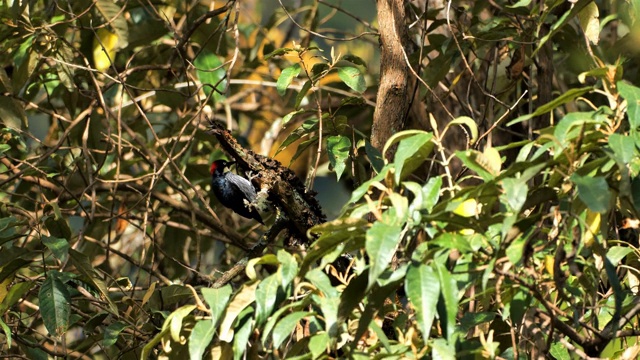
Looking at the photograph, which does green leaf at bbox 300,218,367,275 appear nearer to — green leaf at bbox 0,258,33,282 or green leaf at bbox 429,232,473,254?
green leaf at bbox 429,232,473,254

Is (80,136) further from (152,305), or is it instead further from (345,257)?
(345,257)

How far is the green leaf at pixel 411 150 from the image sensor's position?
4.61 feet

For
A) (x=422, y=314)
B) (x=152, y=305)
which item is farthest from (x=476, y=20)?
(x=422, y=314)

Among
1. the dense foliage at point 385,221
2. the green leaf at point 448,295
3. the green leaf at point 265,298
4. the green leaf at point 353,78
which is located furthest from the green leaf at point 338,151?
the green leaf at point 448,295

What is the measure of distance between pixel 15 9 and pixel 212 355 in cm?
146

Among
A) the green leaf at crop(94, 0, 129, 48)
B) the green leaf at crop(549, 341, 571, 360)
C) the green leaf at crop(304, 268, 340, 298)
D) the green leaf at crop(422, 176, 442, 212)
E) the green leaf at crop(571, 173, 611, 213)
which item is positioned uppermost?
the green leaf at crop(94, 0, 129, 48)

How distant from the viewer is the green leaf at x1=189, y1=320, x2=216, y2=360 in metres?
1.47

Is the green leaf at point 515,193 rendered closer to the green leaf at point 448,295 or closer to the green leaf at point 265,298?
the green leaf at point 448,295

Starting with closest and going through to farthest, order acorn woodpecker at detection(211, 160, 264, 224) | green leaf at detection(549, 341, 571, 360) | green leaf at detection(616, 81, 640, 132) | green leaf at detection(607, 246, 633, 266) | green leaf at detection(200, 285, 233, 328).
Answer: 1. green leaf at detection(616, 81, 640, 132)
2. green leaf at detection(200, 285, 233, 328)
3. green leaf at detection(607, 246, 633, 266)
4. green leaf at detection(549, 341, 571, 360)
5. acorn woodpecker at detection(211, 160, 264, 224)

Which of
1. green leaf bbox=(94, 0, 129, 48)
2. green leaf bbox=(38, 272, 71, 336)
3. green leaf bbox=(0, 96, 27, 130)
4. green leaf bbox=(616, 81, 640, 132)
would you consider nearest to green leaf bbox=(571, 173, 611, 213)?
green leaf bbox=(616, 81, 640, 132)

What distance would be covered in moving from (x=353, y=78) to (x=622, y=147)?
985 millimetres

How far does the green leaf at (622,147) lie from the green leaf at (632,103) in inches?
1.5

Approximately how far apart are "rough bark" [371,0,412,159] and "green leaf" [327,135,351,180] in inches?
2.9

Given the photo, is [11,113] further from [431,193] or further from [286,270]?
[431,193]
